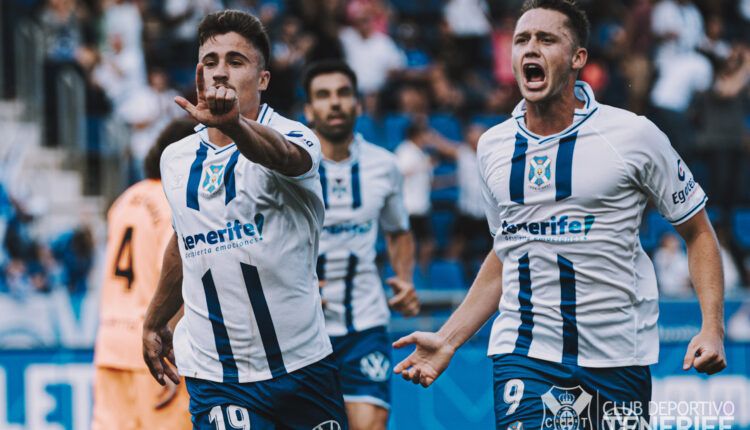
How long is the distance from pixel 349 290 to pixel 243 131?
3.12 meters

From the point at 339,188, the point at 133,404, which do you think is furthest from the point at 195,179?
the point at 339,188

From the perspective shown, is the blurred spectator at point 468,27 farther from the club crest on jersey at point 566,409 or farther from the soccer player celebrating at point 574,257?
the club crest on jersey at point 566,409

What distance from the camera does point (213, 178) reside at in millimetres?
4922

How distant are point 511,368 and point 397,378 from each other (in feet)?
13.5

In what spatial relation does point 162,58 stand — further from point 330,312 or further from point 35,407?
point 330,312

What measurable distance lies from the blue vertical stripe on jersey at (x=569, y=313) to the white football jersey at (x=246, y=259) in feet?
3.37

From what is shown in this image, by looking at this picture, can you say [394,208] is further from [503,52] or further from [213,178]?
[503,52]

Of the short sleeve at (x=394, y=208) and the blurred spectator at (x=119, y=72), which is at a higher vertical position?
the blurred spectator at (x=119, y=72)

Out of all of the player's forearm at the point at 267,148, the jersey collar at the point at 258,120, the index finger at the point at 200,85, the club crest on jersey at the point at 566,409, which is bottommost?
the club crest on jersey at the point at 566,409

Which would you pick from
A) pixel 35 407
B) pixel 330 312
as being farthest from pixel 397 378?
pixel 35 407

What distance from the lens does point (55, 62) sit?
14805 millimetres

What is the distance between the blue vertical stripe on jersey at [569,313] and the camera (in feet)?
16.4

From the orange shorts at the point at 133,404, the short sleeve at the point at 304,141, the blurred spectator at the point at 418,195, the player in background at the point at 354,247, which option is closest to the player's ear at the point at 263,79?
the short sleeve at the point at 304,141

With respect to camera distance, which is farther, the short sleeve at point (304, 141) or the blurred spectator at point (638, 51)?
the blurred spectator at point (638, 51)
